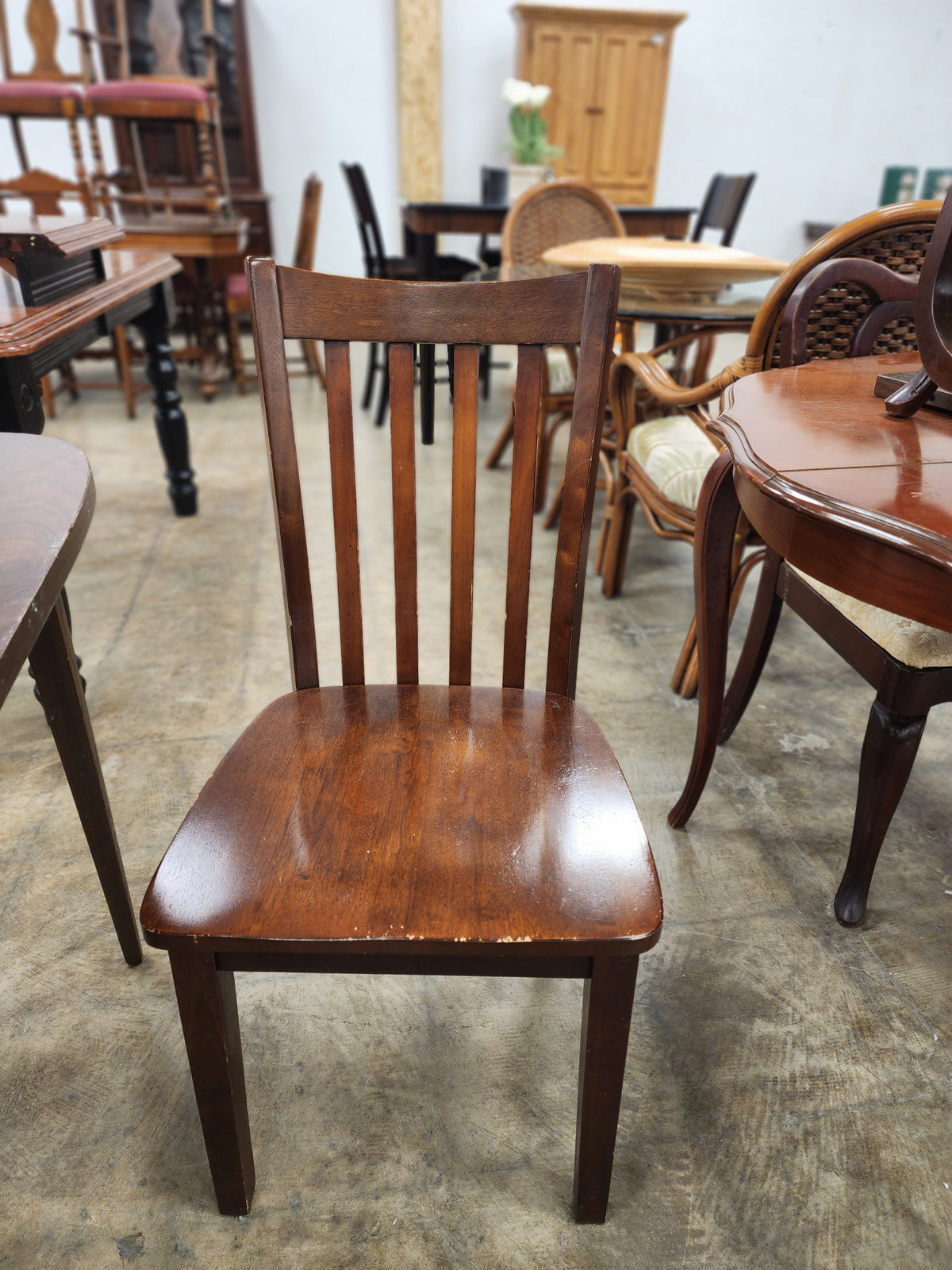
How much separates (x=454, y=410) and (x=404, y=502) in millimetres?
134

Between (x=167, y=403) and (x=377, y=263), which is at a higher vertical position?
(x=377, y=263)

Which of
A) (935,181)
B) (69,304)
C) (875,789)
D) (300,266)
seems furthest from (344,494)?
(935,181)

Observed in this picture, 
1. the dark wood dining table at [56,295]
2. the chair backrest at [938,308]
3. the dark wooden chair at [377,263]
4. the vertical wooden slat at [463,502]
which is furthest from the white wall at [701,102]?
the chair backrest at [938,308]

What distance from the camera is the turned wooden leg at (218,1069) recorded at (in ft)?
2.48

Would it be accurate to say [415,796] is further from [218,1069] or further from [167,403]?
[167,403]

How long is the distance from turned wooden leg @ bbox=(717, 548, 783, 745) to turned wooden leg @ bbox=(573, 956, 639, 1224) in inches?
33.6

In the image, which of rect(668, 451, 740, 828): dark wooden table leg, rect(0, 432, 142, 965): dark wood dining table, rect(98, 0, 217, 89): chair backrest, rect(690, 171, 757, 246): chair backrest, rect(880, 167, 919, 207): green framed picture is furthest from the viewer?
rect(880, 167, 919, 207): green framed picture

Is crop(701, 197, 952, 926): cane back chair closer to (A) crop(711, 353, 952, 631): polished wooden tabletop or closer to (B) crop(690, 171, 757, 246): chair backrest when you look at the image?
(A) crop(711, 353, 952, 631): polished wooden tabletop

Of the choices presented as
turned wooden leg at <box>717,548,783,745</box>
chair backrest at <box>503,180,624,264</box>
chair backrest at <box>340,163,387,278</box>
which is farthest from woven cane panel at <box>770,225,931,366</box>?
chair backrest at <box>340,163,387,278</box>

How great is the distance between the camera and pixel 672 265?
2113mm

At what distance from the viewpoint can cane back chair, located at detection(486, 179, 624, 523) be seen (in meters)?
2.85

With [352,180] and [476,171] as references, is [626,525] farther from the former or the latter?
[476,171]

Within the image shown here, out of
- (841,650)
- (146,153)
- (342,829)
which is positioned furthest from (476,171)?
(342,829)

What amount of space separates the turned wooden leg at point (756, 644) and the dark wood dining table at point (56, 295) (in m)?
1.41
